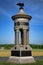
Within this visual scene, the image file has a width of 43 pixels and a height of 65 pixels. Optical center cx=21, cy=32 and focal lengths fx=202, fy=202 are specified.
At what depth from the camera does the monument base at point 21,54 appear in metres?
17.1

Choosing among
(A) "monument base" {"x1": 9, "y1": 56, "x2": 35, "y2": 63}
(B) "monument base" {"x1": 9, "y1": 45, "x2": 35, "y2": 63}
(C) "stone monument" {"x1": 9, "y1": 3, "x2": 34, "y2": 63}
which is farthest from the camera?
(C) "stone monument" {"x1": 9, "y1": 3, "x2": 34, "y2": 63}

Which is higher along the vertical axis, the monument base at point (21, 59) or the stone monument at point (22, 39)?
the stone monument at point (22, 39)

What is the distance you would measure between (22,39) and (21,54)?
1615mm

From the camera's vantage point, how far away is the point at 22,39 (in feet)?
60.2

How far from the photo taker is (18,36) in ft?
59.5

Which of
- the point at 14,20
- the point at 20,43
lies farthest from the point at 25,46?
the point at 14,20

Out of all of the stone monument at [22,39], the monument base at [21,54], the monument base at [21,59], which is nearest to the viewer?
the monument base at [21,59]

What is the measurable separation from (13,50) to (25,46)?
112 centimetres

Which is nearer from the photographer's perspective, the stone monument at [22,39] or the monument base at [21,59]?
the monument base at [21,59]

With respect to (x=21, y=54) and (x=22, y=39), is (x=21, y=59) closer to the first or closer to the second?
(x=21, y=54)

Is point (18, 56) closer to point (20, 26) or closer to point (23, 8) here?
point (20, 26)

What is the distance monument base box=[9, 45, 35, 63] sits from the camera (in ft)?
56.2

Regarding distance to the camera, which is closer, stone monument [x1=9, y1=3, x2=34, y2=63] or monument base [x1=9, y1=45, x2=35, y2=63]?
monument base [x1=9, y1=45, x2=35, y2=63]

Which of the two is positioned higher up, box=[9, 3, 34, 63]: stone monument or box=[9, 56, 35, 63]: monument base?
box=[9, 3, 34, 63]: stone monument
